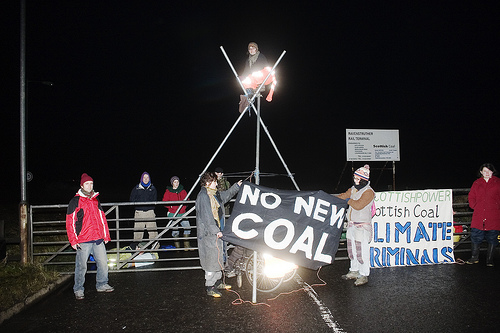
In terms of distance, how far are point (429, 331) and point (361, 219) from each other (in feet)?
6.86

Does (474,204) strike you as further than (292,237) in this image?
Yes

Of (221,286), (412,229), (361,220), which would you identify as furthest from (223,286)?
(412,229)

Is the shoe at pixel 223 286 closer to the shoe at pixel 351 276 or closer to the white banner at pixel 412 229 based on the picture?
the shoe at pixel 351 276

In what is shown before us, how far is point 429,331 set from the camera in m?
4.23

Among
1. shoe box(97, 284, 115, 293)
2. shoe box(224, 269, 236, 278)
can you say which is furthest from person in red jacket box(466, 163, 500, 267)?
shoe box(97, 284, 115, 293)

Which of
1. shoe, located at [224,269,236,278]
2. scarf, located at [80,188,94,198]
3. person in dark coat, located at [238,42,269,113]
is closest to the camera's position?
scarf, located at [80,188,94,198]

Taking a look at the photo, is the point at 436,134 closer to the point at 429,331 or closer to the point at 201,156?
the point at 201,156

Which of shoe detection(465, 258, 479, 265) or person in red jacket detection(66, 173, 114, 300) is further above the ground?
person in red jacket detection(66, 173, 114, 300)

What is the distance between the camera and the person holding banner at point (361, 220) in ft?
19.3

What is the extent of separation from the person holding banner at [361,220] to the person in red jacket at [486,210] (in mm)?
2768

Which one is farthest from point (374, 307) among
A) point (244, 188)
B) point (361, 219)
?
point (244, 188)

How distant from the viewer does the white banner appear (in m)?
7.11

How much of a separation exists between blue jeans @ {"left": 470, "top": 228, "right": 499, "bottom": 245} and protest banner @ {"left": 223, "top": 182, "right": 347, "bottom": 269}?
3.70 meters

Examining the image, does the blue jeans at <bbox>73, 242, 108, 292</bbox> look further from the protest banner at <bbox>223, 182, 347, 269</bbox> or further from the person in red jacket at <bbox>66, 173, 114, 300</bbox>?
the protest banner at <bbox>223, 182, 347, 269</bbox>
